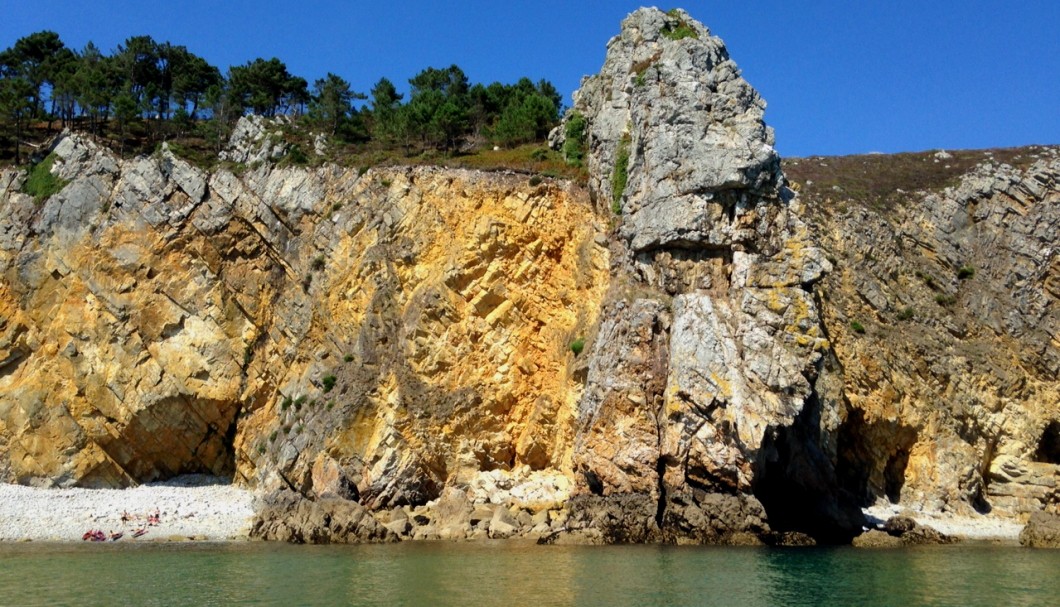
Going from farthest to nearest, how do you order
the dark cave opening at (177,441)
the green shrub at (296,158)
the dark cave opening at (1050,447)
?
the green shrub at (296,158)
the dark cave opening at (177,441)
the dark cave opening at (1050,447)

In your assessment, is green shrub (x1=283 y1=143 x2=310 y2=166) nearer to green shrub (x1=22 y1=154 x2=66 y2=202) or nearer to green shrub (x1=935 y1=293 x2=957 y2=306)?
green shrub (x1=22 y1=154 x2=66 y2=202)

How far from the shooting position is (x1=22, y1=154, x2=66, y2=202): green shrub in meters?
44.8

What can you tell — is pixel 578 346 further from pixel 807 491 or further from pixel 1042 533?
pixel 1042 533

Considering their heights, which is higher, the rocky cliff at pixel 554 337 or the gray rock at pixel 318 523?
the rocky cliff at pixel 554 337

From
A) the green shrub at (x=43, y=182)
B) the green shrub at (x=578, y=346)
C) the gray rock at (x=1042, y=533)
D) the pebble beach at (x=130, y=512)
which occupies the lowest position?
the pebble beach at (x=130, y=512)

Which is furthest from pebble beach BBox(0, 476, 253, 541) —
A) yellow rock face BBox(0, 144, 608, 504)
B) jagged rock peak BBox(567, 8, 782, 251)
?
jagged rock peak BBox(567, 8, 782, 251)

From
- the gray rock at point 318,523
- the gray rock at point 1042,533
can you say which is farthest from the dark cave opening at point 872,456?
the gray rock at point 318,523

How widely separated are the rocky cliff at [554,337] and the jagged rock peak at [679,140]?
0.48ft

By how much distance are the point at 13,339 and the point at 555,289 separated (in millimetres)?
27325

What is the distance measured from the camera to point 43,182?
4512 centimetres

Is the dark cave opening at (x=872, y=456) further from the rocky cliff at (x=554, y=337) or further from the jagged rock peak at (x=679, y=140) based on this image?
the jagged rock peak at (x=679, y=140)

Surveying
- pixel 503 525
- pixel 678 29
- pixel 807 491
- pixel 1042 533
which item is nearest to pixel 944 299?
pixel 1042 533

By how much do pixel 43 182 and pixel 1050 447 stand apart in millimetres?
52999

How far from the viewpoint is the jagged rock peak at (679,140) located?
118ft
